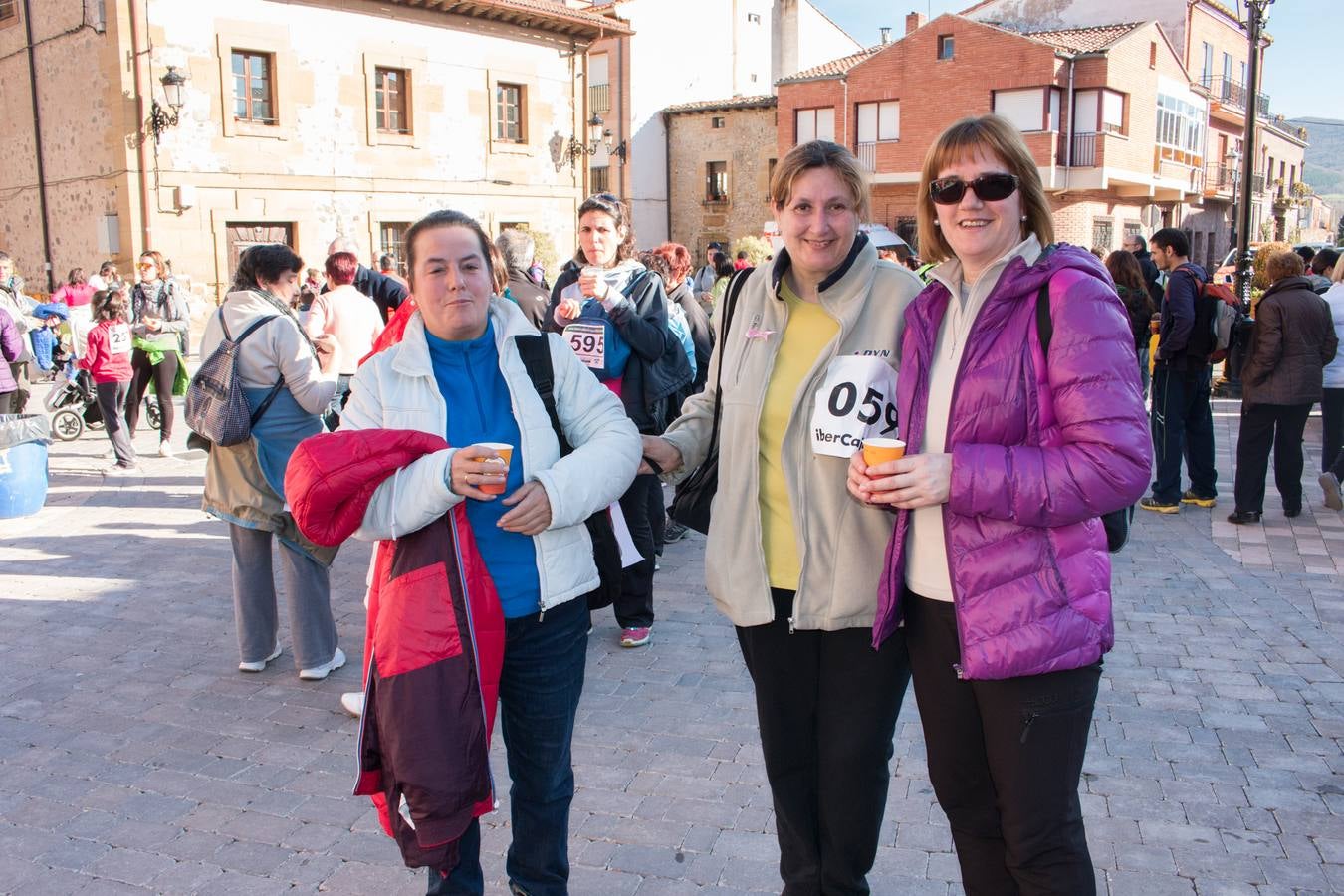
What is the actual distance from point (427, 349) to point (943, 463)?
1.41m

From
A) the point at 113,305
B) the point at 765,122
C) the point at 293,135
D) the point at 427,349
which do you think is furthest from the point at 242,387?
the point at 765,122

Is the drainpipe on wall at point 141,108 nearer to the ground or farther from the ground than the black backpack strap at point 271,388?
farther from the ground

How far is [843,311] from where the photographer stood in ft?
8.76

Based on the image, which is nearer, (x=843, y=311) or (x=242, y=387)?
(x=843, y=311)

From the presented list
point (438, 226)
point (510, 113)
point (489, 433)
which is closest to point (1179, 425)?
point (489, 433)

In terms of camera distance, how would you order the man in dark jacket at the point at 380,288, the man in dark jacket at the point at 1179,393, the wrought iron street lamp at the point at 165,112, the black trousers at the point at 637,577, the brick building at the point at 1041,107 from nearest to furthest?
1. the black trousers at the point at 637,577
2. the man in dark jacket at the point at 380,288
3. the man in dark jacket at the point at 1179,393
4. the wrought iron street lamp at the point at 165,112
5. the brick building at the point at 1041,107

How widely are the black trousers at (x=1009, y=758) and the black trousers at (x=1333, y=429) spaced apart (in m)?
7.43

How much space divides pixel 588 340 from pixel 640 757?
216cm

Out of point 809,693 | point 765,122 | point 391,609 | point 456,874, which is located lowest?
point 456,874

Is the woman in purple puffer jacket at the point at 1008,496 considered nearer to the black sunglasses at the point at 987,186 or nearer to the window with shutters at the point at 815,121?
the black sunglasses at the point at 987,186

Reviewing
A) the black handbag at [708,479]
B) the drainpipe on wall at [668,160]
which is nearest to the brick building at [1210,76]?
the drainpipe on wall at [668,160]

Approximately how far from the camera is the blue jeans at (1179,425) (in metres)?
8.43

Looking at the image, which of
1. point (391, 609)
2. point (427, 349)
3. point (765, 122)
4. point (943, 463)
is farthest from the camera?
point (765, 122)

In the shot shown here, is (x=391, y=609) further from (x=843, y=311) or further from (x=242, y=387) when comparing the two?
(x=242, y=387)
